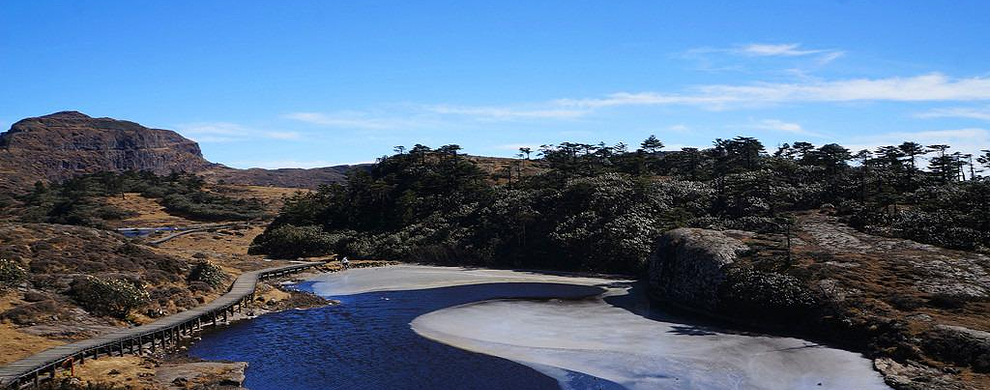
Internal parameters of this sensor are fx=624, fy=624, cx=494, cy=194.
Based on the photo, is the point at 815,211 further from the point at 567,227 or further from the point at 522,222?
the point at 522,222

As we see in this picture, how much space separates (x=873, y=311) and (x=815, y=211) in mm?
28710

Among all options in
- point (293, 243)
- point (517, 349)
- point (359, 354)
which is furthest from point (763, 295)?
point (293, 243)

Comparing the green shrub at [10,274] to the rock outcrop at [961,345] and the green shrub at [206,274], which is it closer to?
the green shrub at [206,274]

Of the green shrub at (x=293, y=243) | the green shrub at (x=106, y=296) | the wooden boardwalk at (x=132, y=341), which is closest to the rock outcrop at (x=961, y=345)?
the wooden boardwalk at (x=132, y=341)

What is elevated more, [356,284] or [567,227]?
[567,227]

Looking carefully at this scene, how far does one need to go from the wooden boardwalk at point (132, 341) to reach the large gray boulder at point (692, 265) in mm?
31715

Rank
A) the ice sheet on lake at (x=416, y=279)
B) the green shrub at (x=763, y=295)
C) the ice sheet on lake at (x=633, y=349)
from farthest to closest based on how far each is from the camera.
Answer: the ice sheet on lake at (x=416, y=279) → the green shrub at (x=763, y=295) → the ice sheet on lake at (x=633, y=349)

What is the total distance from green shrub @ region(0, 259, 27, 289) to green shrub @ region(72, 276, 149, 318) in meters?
2.98

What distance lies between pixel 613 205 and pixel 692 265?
83.6ft

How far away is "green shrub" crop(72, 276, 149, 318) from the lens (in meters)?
37.2

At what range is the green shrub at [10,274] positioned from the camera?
3709cm

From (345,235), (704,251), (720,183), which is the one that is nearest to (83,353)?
(704,251)

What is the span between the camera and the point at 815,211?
59.8 meters

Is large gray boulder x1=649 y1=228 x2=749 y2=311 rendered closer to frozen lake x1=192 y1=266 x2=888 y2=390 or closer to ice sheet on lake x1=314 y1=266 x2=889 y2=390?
frozen lake x1=192 y1=266 x2=888 y2=390
